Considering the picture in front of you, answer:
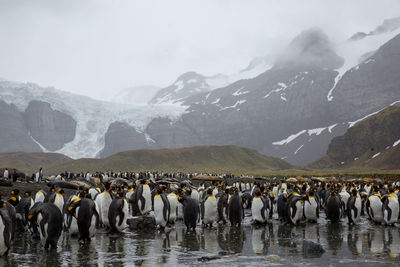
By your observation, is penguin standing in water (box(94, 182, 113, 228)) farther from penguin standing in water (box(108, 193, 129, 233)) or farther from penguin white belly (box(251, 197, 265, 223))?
penguin white belly (box(251, 197, 265, 223))

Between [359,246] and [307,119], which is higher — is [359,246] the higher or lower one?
the lower one

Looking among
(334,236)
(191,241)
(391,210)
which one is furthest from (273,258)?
(391,210)

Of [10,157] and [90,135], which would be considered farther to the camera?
[90,135]

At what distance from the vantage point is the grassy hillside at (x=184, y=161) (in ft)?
308

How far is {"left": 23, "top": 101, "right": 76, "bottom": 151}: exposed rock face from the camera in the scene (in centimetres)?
14275

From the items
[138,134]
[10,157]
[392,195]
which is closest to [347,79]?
[138,134]

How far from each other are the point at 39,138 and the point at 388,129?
123 metres

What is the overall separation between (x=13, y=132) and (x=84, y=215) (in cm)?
14556

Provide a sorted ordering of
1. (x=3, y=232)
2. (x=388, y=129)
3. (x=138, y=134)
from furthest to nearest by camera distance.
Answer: (x=138, y=134) < (x=388, y=129) < (x=3, y=232)

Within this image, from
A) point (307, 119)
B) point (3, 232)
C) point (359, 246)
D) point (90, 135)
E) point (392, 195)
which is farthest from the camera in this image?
point (307, 119)

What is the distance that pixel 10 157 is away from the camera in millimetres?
107875

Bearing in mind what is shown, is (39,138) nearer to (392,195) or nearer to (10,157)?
(10,157)

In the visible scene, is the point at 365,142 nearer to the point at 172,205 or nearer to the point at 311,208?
the point at 311,208

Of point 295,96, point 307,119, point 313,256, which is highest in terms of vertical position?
point 295,96
